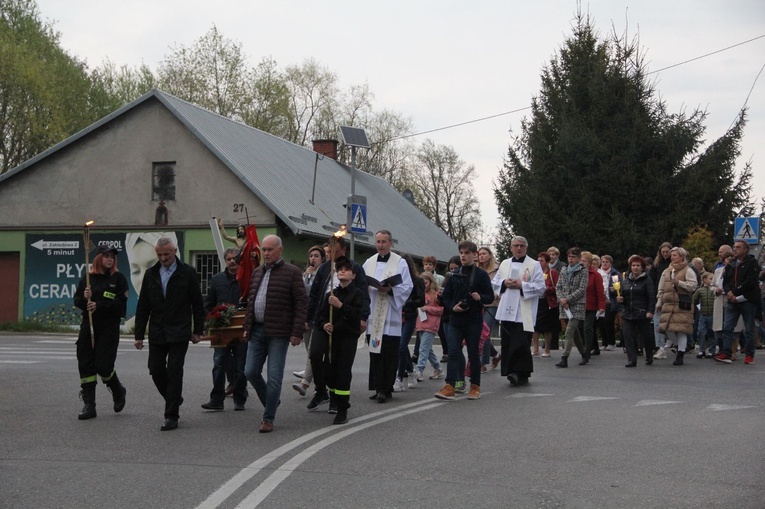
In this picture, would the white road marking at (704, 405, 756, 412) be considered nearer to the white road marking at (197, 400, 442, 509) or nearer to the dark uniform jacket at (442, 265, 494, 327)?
the dark uniform jacket at (442, 265, 494, 327)

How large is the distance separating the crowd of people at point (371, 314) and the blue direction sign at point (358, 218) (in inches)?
181

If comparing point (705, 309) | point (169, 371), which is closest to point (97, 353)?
point (169, 371)

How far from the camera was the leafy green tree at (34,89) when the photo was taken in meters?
43.6

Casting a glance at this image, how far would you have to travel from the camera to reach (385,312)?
12266 millimetres

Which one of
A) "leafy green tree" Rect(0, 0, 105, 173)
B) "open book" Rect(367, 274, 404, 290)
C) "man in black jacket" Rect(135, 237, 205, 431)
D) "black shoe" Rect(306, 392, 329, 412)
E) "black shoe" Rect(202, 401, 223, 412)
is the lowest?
"black shoe" Rect(202, 401, 223, 412)

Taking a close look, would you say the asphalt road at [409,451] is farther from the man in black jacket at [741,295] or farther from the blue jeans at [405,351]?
the man in black jacket at [741,295]

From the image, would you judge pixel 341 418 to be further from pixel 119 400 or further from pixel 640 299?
pixel 640 299

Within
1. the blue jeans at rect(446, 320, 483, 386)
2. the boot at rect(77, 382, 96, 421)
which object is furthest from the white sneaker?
the boot at rect(77, 382, 96, 421)

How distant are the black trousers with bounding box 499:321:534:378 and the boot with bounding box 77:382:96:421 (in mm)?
5473

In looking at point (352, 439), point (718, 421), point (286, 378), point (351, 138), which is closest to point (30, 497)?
point (352, 439)

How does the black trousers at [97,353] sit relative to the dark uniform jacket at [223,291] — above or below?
below

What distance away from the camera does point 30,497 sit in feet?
22.9

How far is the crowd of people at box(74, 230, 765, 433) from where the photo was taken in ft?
33.6

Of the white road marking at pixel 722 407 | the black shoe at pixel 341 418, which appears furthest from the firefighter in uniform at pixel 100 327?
the white road marking at pixel 722 407
